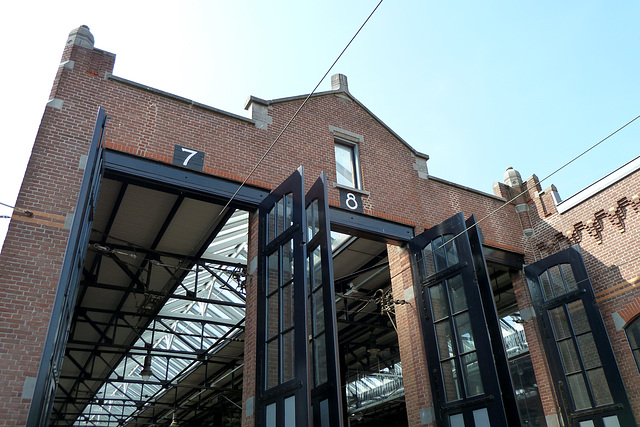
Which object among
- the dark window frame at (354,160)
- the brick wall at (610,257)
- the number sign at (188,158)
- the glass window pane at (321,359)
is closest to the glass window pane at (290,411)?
the glass window pane at (321,359)

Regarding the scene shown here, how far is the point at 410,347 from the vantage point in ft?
34.0

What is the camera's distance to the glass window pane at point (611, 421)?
31.7 feet

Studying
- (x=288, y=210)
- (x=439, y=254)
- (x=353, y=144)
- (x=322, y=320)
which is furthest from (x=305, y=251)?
(x=353, y=144)

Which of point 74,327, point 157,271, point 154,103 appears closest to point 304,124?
point 154,103

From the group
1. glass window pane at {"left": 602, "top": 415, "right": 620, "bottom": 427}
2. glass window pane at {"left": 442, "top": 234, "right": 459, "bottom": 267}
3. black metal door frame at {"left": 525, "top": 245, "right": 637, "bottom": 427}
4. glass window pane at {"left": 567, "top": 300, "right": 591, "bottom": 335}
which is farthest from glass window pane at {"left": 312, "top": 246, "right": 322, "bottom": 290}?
glass window pane at {"left": 602, "top": 415, "right": 620, "bottom": 427}

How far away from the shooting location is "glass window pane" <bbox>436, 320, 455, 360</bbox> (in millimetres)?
9406

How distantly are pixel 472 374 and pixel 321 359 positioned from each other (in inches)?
121

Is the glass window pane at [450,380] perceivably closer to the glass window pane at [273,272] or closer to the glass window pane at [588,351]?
the glass window pane at [588,351]

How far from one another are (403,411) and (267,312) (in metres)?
21.7

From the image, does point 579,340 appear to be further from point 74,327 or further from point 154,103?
point 74,327

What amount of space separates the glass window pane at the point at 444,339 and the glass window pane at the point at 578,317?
3.18 metres

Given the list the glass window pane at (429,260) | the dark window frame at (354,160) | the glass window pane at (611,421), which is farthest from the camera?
the dark window frame at (354,160)

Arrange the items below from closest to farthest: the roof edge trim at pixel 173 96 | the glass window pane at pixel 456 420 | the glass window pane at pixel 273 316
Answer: the glass window pane at pixel 273 316, the glass window pane at pixel 456 420, the roof edge trim at pixel 173 96

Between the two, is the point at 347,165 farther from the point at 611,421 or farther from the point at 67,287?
the point at 611,421
